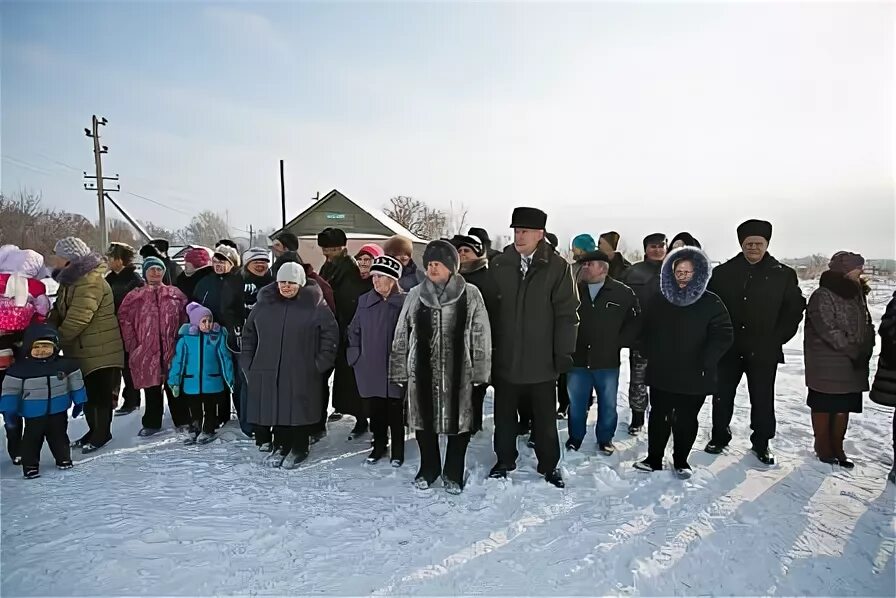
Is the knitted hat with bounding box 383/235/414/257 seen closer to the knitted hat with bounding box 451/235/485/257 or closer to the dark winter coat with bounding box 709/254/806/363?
the knitted hat with bounding box 451/235/485/257

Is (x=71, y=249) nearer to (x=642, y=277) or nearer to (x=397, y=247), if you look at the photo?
(x=397, y=247)

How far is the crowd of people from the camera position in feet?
13.3

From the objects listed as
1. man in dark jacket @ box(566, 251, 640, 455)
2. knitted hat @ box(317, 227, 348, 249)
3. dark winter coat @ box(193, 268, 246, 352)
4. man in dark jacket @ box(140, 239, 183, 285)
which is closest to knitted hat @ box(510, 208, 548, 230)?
man in dark jacket @ box(566, 251, 640, 455)

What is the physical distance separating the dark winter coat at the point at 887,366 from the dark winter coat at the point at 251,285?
5.33m

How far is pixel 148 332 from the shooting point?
512cm

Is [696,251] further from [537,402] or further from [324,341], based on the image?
[324,341]

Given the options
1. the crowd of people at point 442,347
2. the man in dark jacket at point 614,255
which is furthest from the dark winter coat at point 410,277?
the man in dark jacket at point 614,255

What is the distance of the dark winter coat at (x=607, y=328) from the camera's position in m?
4.66

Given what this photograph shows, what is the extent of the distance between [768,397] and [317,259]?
1721 centimetres

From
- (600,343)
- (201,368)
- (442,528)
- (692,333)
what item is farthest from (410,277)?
(692,333)

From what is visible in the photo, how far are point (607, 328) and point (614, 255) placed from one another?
1693 mm

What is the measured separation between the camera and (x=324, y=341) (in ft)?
14.7

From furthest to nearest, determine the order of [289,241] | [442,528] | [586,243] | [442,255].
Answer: [289,241]
[586,243]
[442,255]
[442,528]

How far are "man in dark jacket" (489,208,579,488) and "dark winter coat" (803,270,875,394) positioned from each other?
2328 millimetres
